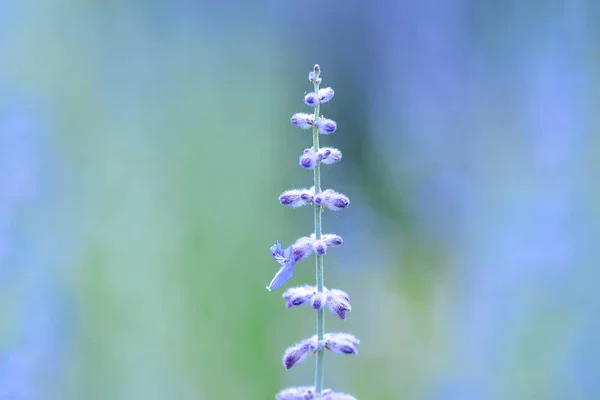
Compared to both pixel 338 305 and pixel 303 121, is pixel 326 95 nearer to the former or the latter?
pixel 303 121

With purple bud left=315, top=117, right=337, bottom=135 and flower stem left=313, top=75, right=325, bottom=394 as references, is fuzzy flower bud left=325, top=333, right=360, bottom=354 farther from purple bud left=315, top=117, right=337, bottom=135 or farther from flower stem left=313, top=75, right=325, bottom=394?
purple bud left=315, top=117, right=337, bottom=135

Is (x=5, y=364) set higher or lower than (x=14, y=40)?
lower

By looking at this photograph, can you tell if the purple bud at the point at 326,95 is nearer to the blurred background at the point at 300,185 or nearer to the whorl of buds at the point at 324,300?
the whorl of buds at the point at 324,300

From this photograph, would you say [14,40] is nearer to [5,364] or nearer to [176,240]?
[176,240]

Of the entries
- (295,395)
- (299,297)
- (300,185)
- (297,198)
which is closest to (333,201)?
(297,198)

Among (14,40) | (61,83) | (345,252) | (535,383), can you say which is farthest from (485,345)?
(14,40)

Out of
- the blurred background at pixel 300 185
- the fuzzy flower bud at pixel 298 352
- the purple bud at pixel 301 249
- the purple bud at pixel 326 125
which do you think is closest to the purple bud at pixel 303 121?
the purple bud at pixel 326 125
